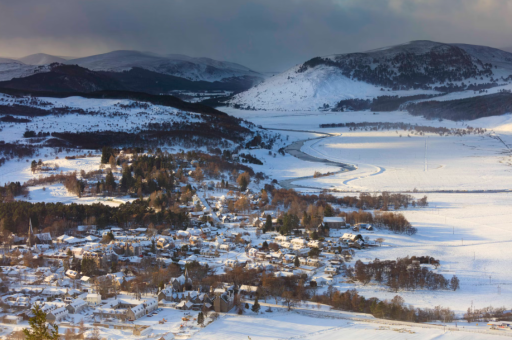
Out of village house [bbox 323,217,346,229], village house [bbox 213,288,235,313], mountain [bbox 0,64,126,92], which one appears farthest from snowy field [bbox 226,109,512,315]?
mountain [bbox 0,64,126,92]

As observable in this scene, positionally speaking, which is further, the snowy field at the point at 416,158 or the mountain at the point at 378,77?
the mountain at the point at 378,77

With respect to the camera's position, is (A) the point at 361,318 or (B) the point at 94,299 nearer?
(A) the point at 361,318

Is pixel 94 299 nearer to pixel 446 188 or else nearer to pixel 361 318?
pixel 361 318

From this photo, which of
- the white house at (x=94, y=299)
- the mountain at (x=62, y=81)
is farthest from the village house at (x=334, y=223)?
the mountain at (x=62, y=81)

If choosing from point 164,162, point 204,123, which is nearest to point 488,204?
point 164,162

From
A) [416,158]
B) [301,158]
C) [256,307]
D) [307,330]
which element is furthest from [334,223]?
[416,158]

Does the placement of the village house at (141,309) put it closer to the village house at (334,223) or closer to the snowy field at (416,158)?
the village house at (334,223)

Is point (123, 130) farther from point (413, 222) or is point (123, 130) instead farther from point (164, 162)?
point (413, 222)

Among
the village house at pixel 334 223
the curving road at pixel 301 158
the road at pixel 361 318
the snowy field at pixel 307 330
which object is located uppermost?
the curving road at pixel 301 158

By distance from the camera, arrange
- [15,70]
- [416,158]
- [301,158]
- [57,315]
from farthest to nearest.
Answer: [15,70], [301,158], [416,158], [57,315]
